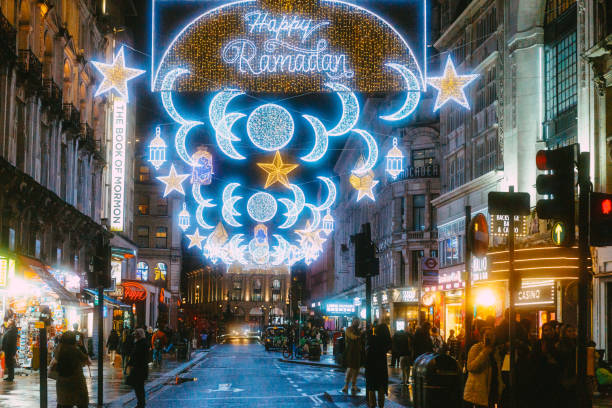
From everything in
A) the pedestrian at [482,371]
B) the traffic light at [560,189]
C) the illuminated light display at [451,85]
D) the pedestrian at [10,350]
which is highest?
the illuminated light display at [451,85]

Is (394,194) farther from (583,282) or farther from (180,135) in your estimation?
(583,282)

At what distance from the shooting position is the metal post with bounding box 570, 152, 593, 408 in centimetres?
996

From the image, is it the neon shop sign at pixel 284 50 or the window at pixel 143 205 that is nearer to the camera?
the neon shop sign at pixel 284 50

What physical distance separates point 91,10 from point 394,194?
23.8 metres

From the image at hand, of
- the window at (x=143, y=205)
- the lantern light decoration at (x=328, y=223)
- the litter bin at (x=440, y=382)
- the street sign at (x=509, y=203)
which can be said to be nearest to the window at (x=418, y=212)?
the lantern light decoration at (x=328, y=223)

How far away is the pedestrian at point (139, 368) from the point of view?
19391mm

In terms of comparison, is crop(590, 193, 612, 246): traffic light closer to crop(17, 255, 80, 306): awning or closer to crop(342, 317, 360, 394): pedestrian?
crop(342, 317, 360, 394): pedestrian

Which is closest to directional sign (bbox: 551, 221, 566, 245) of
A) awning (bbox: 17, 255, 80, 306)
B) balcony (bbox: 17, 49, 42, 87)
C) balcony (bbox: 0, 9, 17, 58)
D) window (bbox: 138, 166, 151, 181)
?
awning (bbox: 17, 255, 80, 306)

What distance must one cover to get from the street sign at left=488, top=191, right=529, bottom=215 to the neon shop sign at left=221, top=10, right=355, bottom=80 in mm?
7873

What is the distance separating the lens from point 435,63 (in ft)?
197

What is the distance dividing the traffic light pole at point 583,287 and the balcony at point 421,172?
49098 mm

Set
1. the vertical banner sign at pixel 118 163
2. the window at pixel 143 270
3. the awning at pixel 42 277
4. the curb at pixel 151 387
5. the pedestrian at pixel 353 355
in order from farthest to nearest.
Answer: the window at pixel 143 270 < the vertical banner sign at pixel 118 163 < the awning at pixel 42 277 < the pedestrian at pixel 353 355 < the curb at pixel 151 387

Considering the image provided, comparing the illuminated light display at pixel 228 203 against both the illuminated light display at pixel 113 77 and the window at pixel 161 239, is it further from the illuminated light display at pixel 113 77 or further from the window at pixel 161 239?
the window at pixel 161 239

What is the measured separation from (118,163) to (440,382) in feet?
127
